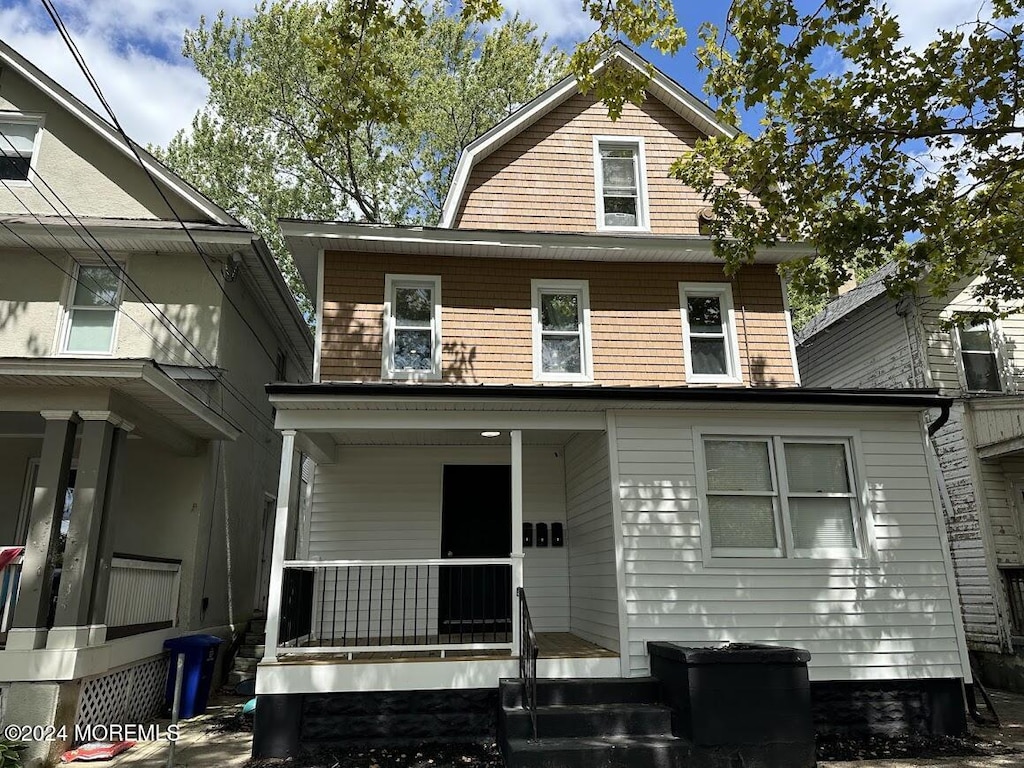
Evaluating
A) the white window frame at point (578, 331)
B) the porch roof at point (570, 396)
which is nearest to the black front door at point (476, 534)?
the white window frame at point (578, 331)

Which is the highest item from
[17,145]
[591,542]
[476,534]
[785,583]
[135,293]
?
[17,145]

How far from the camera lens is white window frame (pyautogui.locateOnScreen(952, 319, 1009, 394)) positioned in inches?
492

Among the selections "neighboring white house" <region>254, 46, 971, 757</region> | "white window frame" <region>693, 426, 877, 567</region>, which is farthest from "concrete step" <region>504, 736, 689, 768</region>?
"white window frame" <region>693, 426, 877, 567</region>

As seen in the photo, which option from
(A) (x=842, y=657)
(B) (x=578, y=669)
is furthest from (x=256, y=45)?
(A) (x=842, y=657)

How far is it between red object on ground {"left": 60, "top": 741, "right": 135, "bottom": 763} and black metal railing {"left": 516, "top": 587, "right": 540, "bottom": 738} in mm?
4261

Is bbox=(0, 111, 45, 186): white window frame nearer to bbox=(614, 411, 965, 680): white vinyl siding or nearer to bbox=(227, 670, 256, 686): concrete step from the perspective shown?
bbox=(227, 670, 256, 686): concrete step

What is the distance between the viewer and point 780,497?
830 centimetres

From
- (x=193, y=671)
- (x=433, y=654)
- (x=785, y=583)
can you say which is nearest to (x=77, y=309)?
(x=193, y=671)

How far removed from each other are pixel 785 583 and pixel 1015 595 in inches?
228

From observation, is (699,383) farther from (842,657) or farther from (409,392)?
(409,392)

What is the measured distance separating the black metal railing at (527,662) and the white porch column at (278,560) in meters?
2.58

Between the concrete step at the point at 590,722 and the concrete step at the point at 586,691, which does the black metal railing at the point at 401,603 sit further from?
the concrete step at the point at 590,722

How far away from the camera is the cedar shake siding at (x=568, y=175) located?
1117 centimetres

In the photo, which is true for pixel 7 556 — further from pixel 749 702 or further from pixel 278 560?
pixel 749 702
